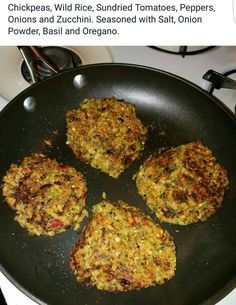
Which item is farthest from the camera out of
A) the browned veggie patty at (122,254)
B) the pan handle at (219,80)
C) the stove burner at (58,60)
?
the stove burner at (58,60)

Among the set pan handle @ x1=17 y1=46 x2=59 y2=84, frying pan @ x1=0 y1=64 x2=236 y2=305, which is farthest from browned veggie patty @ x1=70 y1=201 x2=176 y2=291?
pan handle @ x1=17 y1=46 x2=59 y2=84

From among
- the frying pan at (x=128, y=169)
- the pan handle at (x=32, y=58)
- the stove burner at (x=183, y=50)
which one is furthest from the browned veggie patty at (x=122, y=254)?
the stove burner at (x=183, y=50)

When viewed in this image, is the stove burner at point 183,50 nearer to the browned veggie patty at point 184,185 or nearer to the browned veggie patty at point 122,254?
the browned veggie patty at point 184,185

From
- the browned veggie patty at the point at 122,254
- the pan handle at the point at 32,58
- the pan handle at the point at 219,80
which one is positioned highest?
the pan handle at the point at 219,80

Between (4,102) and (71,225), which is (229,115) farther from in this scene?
(4,102)

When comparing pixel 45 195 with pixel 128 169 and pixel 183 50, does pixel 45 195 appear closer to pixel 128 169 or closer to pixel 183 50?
pixel 128 169

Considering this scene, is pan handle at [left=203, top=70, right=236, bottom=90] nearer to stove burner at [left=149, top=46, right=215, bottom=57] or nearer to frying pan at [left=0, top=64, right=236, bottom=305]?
frying pan at [left=0, top=64, right=236, bottom=305]
